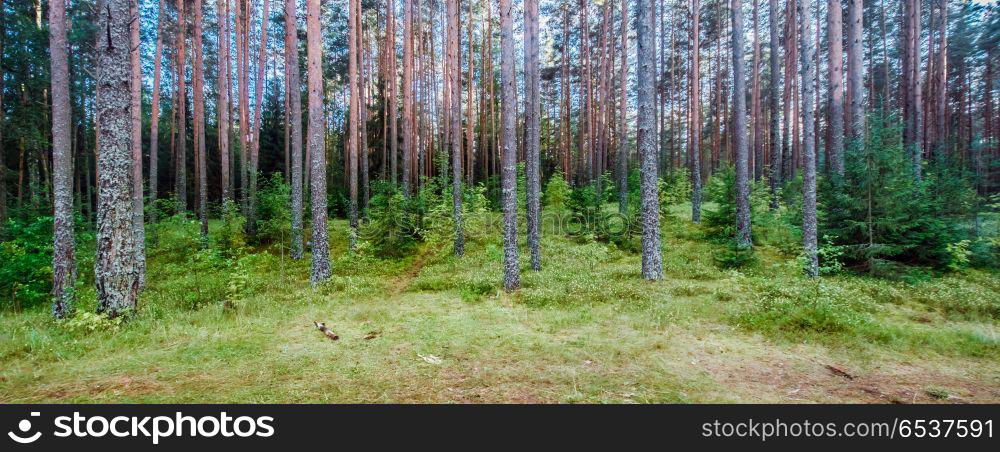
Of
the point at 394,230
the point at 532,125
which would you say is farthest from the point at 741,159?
the point at 394,230

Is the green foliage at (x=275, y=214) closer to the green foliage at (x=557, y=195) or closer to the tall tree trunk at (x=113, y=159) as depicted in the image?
the tall tree trunk at (x=113, y=159)

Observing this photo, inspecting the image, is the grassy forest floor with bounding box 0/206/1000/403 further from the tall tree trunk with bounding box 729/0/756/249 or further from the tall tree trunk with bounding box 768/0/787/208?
the tall tree trunk with bounding box 768/0/787/208

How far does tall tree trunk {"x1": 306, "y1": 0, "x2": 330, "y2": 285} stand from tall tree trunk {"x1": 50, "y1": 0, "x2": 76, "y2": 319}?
4853mm

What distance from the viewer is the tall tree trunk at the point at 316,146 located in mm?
11281

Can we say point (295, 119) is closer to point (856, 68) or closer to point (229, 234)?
point (229, 234)

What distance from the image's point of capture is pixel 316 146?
11.2 m

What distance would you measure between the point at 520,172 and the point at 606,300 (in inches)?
590

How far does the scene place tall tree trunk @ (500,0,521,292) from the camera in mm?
10273

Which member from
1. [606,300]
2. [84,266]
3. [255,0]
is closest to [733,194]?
[606,300]

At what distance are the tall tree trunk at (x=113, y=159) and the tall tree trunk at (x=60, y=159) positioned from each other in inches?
84.2

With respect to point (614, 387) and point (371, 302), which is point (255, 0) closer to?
point (371, 302)

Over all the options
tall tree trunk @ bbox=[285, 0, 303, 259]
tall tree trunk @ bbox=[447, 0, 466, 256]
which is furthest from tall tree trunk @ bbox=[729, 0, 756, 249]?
tall tree trunk @ bbox=[285, 0, 303, 259]

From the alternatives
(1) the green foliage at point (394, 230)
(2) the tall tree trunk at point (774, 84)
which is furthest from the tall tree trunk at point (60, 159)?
(2) the tall tree trunk at point (774, 84)

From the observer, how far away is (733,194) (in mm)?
15430
